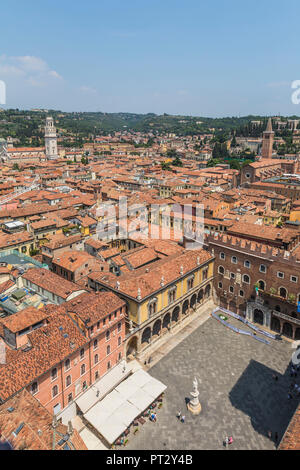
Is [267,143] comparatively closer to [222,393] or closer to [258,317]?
[258,317]

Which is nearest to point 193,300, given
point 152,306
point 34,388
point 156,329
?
point 156,329

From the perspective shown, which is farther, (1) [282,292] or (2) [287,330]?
(2) [287,330]

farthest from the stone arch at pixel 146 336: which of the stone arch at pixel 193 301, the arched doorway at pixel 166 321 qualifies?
the stone arch at pixel 193 301

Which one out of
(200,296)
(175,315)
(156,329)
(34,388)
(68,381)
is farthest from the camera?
(200,296)

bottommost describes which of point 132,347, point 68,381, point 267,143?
point 132,347

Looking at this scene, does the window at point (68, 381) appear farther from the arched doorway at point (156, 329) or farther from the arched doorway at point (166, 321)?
the arched doorway at point (166, 321)
